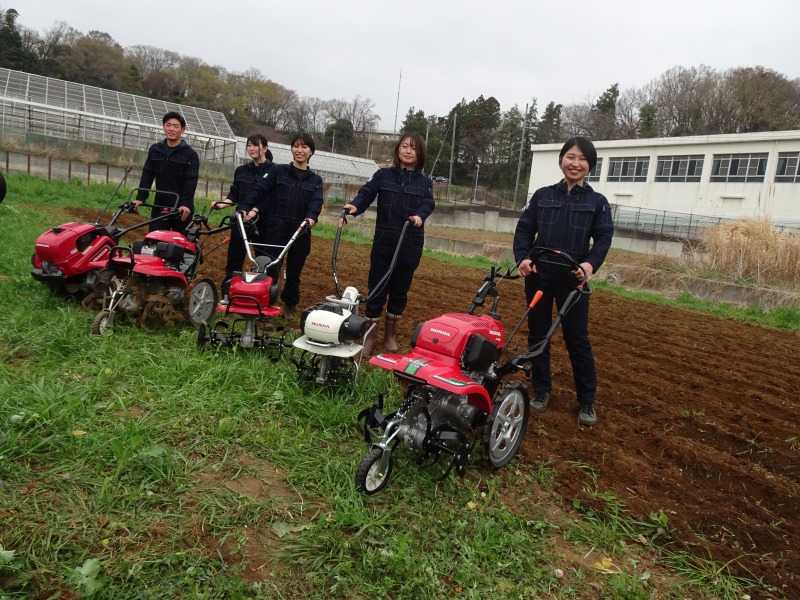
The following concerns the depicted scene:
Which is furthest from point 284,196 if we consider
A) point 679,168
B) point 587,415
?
point 679,168

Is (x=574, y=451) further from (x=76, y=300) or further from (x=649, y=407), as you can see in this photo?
(x=76, y=300)

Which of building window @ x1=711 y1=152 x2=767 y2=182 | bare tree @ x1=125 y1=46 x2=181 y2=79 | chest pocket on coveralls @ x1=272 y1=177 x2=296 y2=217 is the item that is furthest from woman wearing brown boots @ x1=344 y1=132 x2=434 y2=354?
bare tree @ x1=125 y1=46 x2=181 y2=79

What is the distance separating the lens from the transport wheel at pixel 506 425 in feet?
11.6

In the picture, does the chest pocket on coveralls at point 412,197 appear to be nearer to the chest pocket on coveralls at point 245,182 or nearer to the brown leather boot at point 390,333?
the brown leather boot at point 390,333

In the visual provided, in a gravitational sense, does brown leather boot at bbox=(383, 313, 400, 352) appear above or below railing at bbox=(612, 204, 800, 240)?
below

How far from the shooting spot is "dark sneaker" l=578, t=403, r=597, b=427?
178 inches

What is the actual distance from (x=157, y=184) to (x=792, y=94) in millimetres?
56767

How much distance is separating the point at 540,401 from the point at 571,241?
51.0 inches

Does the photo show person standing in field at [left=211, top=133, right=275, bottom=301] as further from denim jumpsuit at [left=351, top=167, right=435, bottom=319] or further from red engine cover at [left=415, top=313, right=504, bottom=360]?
red engine cover at [left=415, top=313, right=504, bottom=360]

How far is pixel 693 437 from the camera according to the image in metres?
4.48

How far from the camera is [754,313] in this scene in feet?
36.8

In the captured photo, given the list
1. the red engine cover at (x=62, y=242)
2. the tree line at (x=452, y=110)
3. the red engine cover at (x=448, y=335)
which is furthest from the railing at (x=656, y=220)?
the red engine cover at (x=448, y=335)

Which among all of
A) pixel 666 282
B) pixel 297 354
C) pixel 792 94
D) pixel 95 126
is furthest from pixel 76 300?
pixel 792 94

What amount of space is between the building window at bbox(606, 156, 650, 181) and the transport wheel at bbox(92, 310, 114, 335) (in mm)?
38838
